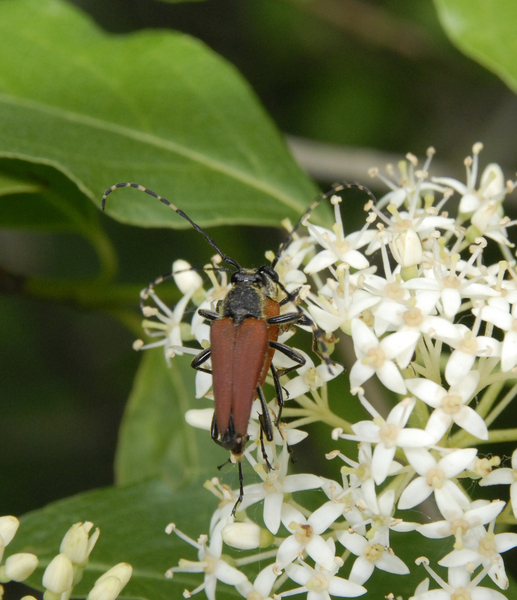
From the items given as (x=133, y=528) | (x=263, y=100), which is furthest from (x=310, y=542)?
(x=263, y=100)

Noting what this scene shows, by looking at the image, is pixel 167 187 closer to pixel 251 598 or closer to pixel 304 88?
pixel 251 598

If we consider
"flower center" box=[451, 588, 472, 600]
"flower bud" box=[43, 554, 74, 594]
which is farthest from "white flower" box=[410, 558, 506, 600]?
"flower bud" box=[43, 554, 74, 594]

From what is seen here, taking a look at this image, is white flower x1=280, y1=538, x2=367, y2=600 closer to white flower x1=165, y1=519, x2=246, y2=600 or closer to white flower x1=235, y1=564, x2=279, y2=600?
white flower x1=235, y1=564, x2=279, y2=600

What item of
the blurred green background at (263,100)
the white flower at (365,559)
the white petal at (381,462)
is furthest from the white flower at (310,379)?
the blurred green background at (263,100)

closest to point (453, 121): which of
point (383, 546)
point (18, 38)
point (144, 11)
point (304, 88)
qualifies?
point (304, 88)

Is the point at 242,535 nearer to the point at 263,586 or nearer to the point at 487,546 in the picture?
the point at 263,586

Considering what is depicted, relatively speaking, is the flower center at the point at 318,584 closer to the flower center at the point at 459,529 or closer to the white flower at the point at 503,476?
the flower center at the point at 459,529
